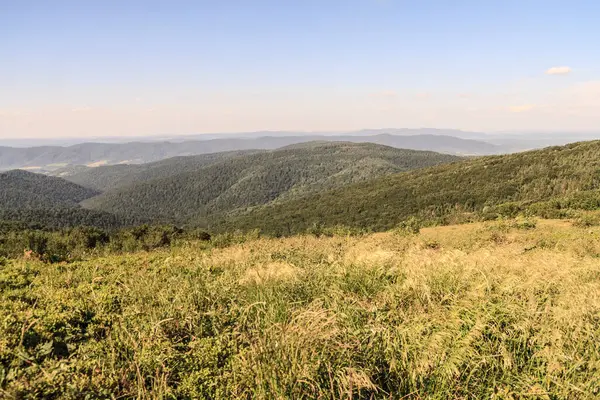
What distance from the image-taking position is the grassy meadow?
2.35m

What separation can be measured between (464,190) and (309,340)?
80.6 m

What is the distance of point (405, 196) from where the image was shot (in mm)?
80000

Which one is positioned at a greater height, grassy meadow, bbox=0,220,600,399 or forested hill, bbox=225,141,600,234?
grassy meadow, bbox=0,220,600,399

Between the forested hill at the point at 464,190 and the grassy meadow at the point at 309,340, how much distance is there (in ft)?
166

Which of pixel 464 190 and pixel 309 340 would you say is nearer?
pixel 309 340

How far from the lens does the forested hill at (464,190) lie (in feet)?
191

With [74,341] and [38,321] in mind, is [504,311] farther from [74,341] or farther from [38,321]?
[38,321]

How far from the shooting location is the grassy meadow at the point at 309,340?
235 centimetres

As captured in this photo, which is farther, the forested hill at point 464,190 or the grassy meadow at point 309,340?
the forested hill at point 464,190

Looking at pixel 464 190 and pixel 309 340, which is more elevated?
pixel 309 340

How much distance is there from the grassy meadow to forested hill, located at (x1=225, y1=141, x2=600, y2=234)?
166 ft

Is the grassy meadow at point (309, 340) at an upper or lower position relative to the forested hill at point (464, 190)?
upper

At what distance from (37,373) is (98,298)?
1.79 metres

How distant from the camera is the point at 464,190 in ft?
240
